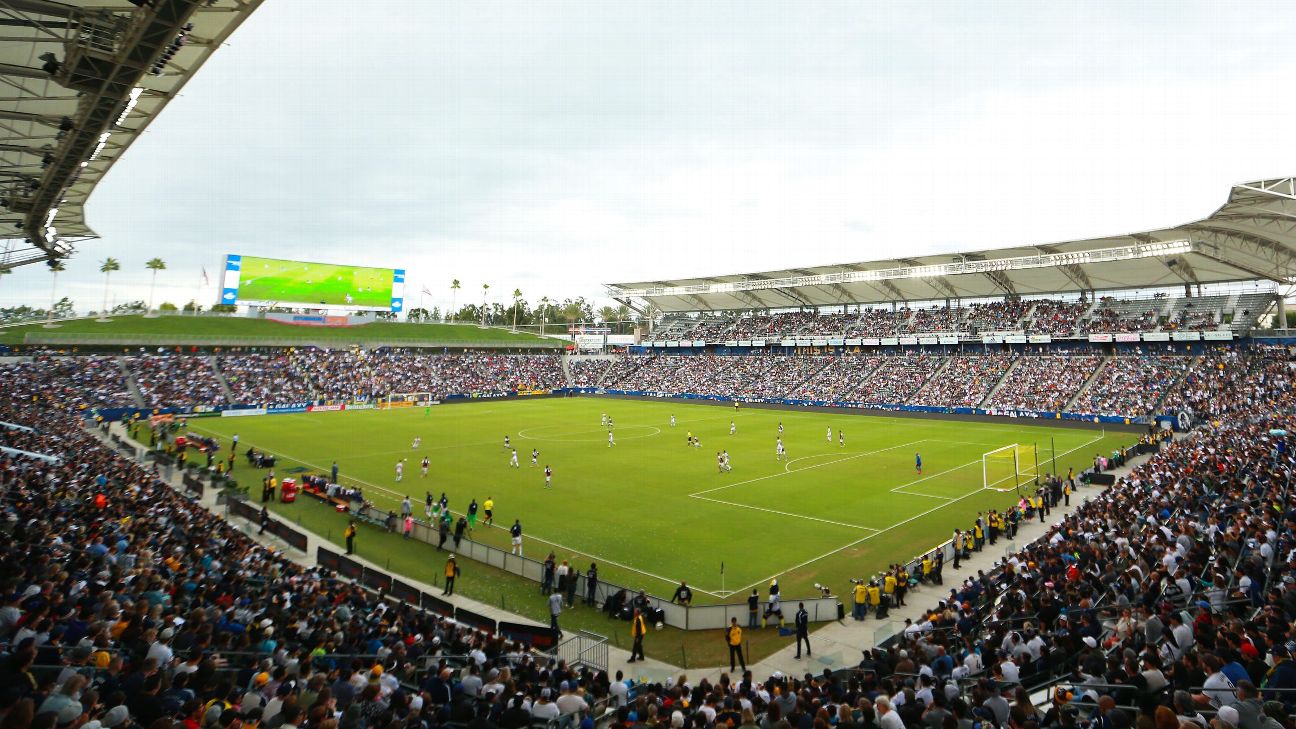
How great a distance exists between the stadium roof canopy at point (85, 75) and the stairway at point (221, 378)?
53.5 m

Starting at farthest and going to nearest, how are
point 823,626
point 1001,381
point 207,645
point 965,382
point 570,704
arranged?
point 965,382, point 1001,381, point 823,626, point 207,645, point 570,704

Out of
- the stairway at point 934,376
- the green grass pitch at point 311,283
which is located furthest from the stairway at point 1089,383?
the green grass pitch at point 311,283

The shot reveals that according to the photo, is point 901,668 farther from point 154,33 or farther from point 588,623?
point 154,33

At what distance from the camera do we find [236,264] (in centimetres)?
7712

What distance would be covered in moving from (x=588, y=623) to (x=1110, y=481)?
27049 mm

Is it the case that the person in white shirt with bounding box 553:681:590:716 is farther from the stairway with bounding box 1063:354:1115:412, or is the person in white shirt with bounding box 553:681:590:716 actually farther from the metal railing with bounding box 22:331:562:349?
the metal railing with bounding box 22:331:562:349

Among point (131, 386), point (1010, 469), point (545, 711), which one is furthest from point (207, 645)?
point (131, 386)

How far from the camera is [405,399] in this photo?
7512cm

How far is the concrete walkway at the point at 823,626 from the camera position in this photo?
14.3 metres

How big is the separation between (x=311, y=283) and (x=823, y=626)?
8316 cm

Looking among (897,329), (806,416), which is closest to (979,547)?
(806,416)

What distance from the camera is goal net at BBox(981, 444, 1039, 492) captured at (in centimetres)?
3197

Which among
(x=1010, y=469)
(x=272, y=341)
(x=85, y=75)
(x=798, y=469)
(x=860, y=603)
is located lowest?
(x=798, y=469)

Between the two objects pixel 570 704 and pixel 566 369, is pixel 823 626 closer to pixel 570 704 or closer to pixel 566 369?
pixel 570 704
